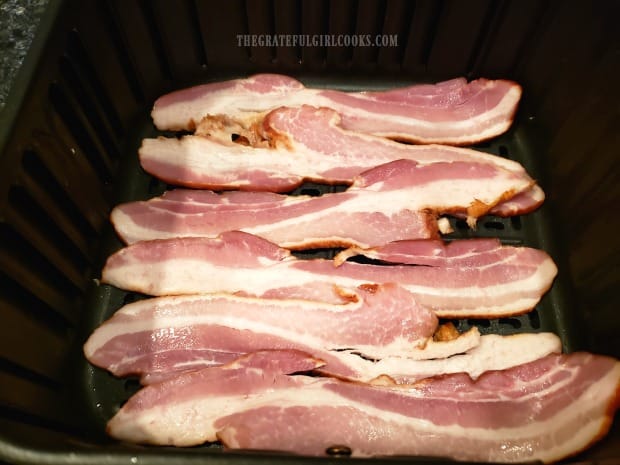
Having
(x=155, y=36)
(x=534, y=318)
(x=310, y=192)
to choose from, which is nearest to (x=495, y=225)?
(x=534, y=318)

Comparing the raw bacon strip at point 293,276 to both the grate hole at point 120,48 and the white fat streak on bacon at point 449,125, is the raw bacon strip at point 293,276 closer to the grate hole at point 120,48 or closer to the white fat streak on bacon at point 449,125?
the white fat streak on bacon at point 449,125

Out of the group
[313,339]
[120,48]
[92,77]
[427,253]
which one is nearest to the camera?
[313,339]

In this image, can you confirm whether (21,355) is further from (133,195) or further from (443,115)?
(443,115)

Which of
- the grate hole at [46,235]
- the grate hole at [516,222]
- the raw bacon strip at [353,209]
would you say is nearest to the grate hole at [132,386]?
the grate hole at [46,235]

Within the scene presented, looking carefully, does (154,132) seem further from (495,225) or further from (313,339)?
(495,225)

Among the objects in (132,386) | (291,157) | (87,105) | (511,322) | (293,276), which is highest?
(87,105)

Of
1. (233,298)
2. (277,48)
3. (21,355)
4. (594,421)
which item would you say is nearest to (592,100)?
(594,421)
